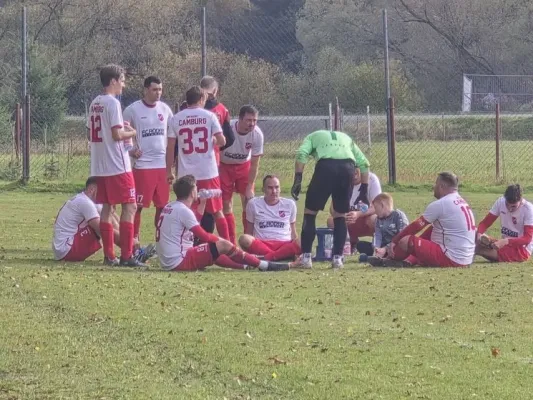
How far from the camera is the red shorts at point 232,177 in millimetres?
15030

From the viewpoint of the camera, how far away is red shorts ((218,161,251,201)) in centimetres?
1503

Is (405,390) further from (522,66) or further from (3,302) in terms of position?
(522,66)

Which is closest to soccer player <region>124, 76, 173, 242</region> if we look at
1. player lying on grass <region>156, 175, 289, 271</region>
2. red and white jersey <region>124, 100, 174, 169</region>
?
red and white jersey <region>124, 100, 174, 169</region>

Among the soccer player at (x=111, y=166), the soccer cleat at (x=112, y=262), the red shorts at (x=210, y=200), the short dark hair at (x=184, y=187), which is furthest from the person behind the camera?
the red shorts at (x=210, y=200)

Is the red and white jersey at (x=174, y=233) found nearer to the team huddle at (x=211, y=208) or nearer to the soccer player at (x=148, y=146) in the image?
the team huddle at (x=211, y=208)

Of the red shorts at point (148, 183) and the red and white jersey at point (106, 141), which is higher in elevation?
the red and white jersey at point (106, 141)

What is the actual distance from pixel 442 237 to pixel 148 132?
3611mm

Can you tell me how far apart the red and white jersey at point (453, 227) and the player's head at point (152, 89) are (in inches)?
132

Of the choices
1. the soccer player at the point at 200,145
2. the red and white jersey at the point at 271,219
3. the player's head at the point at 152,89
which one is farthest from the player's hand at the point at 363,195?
the player's head at the point at 152,89

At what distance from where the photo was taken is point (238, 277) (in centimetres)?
1191

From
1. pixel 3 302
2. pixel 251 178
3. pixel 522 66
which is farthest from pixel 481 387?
pixel 522 66

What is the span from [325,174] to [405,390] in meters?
6.30

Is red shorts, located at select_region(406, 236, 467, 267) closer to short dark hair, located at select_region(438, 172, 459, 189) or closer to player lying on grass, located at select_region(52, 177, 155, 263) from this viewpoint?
short dark hair, located at select_region(438, 172, 459, 189)

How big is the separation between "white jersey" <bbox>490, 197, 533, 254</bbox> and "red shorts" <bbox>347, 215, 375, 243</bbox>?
153 cm
